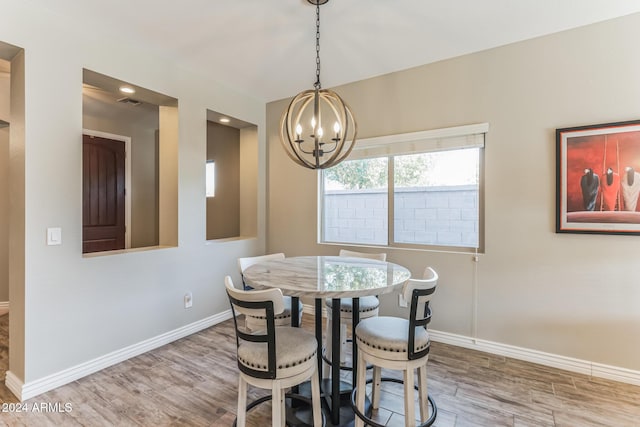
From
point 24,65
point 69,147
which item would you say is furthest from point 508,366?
point 24,65

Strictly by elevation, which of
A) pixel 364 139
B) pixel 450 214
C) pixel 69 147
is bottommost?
pixel 450 214

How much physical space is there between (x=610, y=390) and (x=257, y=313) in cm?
256

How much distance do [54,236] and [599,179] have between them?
404 cm

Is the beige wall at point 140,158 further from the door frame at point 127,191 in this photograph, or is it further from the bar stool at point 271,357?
the bar stool at point 271,357

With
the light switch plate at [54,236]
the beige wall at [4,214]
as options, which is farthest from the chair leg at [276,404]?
the beige wall at [4,214]

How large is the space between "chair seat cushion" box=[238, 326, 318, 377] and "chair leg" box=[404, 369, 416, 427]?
50cm

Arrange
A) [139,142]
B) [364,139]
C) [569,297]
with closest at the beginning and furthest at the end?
[569,297]
[364,139]
[139,142]

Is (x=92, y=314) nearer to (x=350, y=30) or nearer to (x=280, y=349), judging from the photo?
(x=280, y=349)

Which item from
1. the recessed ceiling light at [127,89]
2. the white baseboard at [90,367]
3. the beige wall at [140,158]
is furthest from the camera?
the beige wall at [140,158]

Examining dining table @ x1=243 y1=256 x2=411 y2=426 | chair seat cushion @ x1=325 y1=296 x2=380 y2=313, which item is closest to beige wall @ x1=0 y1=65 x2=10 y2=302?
dining table @ x1=243 y1=256 x2=411 y2=426

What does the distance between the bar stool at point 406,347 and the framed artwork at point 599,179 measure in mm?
1534

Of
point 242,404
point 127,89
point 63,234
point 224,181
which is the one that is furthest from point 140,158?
point 242,404

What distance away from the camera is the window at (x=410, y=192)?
2.88m

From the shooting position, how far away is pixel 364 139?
3332 millimetres
